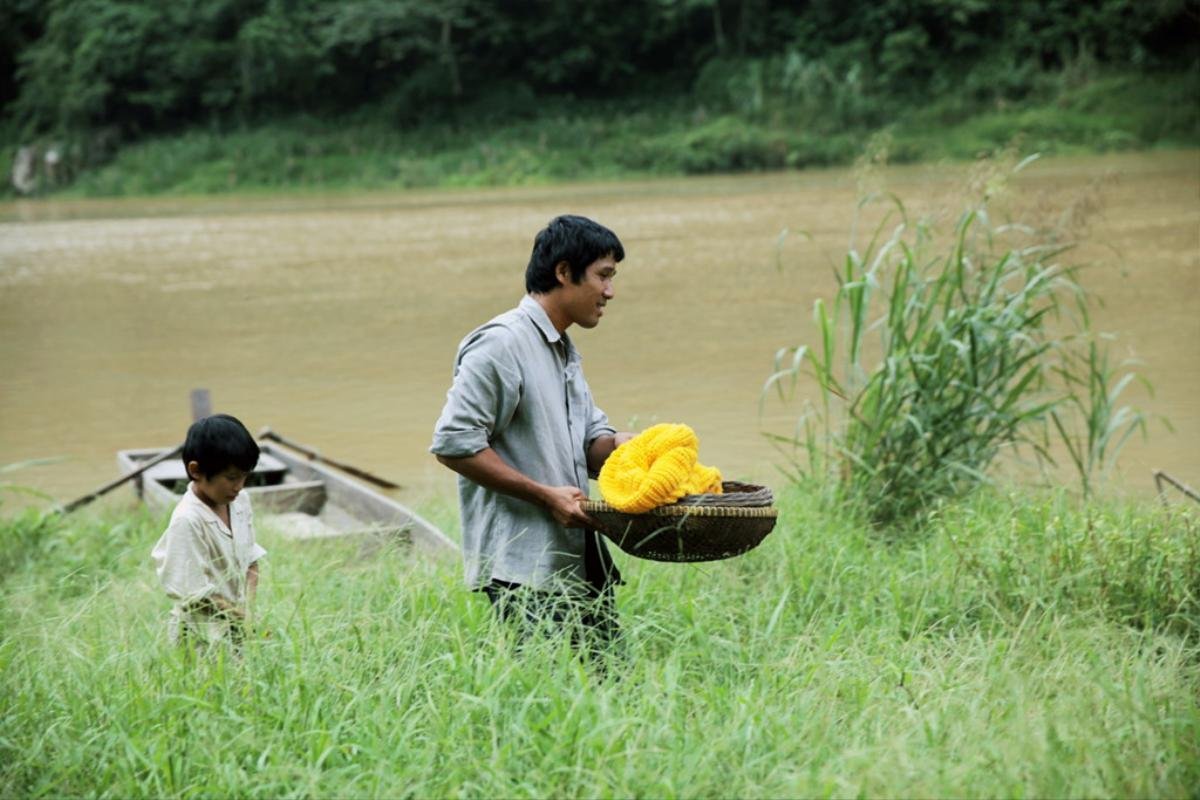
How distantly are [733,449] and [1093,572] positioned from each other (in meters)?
3.54

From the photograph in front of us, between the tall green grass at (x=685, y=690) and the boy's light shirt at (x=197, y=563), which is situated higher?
the boy's light shirt at (x=197, y=563)

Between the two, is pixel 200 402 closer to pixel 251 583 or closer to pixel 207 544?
pixel 251 583

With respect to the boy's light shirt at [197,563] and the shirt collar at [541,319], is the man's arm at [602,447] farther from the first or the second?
the boy's light shirt at [197,563]

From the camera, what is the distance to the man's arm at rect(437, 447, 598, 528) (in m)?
2.67

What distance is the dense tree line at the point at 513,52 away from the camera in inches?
1056

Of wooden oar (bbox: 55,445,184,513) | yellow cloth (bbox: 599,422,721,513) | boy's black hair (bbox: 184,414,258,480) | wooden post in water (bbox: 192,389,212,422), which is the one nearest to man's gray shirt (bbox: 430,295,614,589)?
yellow cloth (bbox: 599,422,721,513)

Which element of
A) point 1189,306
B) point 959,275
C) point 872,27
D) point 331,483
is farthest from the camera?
point 872,27

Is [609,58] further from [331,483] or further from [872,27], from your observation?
[331,483]

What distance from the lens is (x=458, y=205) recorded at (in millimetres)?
22766

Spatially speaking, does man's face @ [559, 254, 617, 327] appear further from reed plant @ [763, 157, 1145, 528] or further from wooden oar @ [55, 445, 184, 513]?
wooden oar @ [55, 445, 184, 513]

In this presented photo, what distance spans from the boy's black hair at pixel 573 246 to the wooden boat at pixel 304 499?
6.33 feet

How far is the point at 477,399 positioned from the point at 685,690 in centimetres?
72

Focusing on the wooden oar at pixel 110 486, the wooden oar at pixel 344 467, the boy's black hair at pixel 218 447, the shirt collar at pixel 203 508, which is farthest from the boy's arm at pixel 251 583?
the wooden oar at pixel 344 467

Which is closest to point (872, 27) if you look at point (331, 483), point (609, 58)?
point (609, 58)
